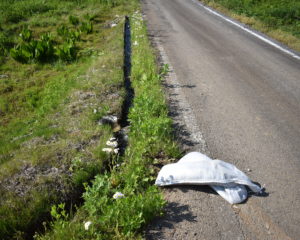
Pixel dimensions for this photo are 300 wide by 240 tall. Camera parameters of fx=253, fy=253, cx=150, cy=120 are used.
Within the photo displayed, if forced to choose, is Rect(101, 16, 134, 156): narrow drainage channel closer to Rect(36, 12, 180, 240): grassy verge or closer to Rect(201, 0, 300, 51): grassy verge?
Rect(36, 12, 180, 240): grassy verge

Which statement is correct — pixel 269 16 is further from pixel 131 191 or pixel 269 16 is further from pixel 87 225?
pixel 87 225

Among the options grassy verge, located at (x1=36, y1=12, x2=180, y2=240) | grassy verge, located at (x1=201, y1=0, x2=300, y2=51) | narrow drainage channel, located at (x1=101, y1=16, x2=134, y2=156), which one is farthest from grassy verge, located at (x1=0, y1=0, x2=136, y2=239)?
grassy verge, located at (x1=201, y1=0, x2=300, y2=51)

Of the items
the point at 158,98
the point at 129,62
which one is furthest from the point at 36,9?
the point at 158,98

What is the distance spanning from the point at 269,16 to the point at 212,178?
1154 cm

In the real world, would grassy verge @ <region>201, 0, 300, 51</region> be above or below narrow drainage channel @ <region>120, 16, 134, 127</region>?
above

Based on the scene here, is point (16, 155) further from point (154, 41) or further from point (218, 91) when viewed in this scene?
point (154, 41)

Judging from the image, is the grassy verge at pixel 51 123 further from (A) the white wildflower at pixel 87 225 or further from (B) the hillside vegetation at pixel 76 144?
(A) the white wildflower at pixel 87 225

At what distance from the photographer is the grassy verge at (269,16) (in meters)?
8.95

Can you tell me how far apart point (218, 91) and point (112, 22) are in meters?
7.81

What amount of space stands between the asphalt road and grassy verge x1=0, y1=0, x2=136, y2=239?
1.15 metres

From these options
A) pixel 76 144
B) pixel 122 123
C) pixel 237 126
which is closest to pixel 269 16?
pixel 237 126

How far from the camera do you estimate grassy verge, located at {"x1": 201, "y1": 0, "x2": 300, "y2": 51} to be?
29.4 feet

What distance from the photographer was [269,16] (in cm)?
1166

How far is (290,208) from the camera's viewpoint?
8.43 feet
